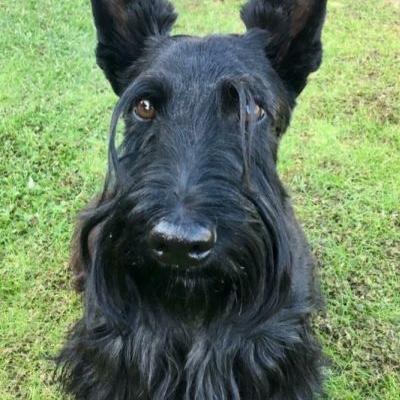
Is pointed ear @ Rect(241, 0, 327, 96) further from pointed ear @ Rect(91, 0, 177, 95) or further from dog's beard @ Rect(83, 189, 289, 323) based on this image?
dog's beard @ Rect(83, 189, 289, 323)

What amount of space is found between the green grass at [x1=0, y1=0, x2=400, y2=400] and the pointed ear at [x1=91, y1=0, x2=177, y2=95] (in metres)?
1.48

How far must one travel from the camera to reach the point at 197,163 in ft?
6.71

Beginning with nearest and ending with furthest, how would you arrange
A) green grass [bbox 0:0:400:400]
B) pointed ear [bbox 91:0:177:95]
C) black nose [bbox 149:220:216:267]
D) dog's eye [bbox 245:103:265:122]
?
black nose [bbox 149:220:216:267] < dog's eye [bbox 245:103:265:122] < pointed ear [bbox 91:0:177:95] < green grass [bbox 0:0:400:400]

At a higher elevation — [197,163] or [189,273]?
[197,163]

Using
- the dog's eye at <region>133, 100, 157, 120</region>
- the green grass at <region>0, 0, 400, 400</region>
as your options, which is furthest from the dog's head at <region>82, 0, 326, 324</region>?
the green grass at <region>0, 0, 400, 400</region>

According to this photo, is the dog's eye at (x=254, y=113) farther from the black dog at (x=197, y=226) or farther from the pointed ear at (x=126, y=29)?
the pointed ear at (x=126, y=29)

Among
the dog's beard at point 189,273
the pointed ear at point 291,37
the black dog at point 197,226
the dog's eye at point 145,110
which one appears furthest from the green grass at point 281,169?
the dog's eye at point 145,110

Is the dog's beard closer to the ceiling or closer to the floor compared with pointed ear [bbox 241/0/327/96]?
closer to the floor

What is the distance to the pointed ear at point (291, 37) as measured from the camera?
8.71ft

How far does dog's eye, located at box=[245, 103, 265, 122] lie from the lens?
7.32 ft

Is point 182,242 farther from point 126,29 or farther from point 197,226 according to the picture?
point 126,29

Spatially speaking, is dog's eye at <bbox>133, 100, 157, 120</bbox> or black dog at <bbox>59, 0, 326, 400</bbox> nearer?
black dog at <bbox>59, 0, 326, 400</bbox>

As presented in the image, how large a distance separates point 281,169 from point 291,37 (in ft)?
6.68

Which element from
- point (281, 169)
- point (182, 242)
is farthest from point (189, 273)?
point (281, 169)
